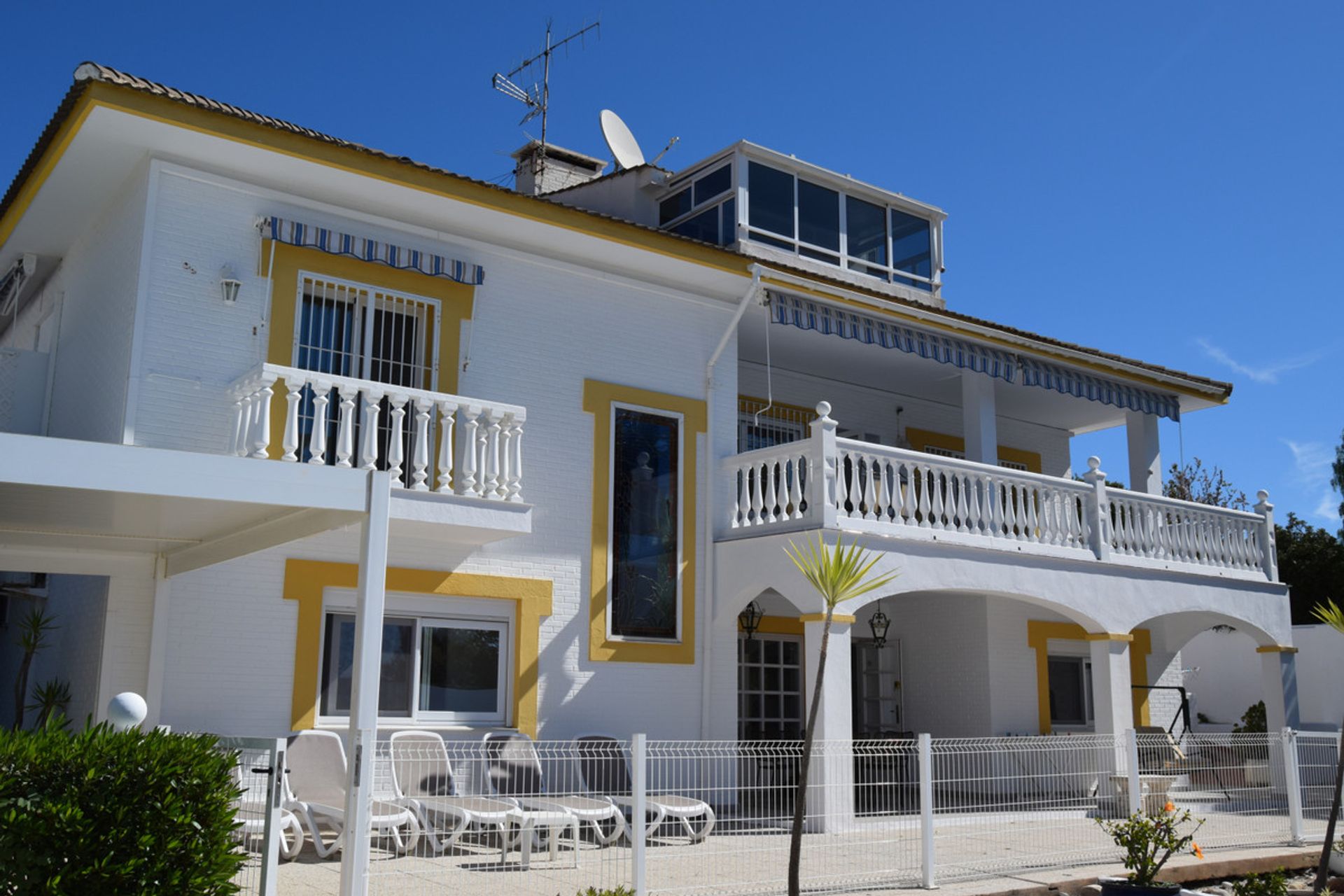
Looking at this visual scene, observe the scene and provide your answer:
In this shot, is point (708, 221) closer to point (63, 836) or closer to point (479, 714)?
point (479, 714)

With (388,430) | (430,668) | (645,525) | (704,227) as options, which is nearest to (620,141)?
(704,227)

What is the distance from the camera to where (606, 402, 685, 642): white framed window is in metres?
13.7

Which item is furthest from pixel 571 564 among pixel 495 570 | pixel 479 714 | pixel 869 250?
pixel 869 250

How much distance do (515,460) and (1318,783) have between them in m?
10.1

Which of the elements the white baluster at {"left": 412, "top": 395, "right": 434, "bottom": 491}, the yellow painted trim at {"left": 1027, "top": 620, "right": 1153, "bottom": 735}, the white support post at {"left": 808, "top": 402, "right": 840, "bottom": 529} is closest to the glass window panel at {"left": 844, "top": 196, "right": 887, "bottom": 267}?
the white support post at {"left": 808, "top": 402, "right": 840, "bottom": 529}

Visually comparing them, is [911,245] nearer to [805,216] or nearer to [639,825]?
[805,216]

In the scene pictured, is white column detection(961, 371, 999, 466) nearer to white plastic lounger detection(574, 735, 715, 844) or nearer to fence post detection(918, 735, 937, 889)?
white plastic lounger detection(574, 735, 715, 844)

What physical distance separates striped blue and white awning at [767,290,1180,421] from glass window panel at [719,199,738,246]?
6.13ft

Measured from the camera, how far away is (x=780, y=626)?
1658 centimetres

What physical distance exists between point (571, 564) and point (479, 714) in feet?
5.96

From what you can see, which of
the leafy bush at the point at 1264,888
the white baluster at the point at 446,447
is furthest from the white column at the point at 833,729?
the white baluster at the point at 446,447

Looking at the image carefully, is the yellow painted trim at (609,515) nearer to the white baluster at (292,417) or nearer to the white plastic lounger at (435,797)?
the white plastic lounger at (435,797)

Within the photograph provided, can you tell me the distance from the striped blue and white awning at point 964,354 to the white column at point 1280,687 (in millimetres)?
3689

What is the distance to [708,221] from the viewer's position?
652 inches
